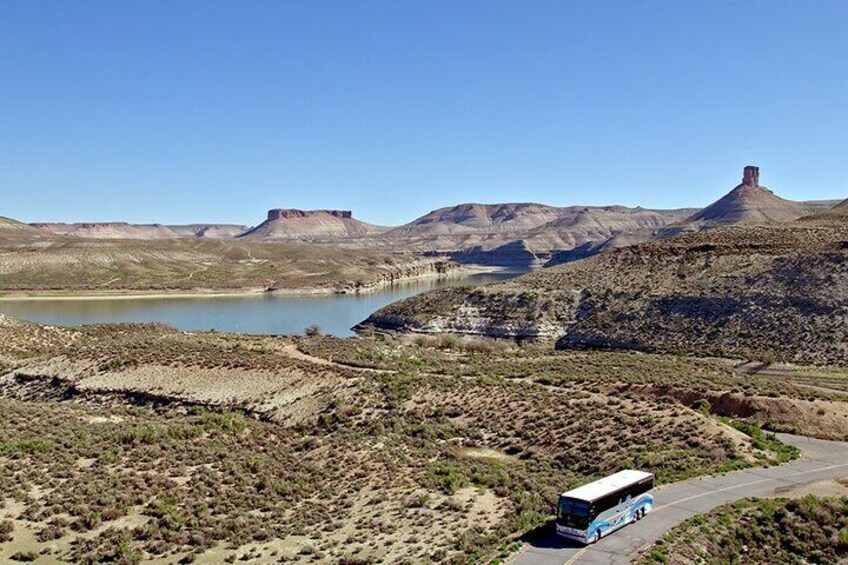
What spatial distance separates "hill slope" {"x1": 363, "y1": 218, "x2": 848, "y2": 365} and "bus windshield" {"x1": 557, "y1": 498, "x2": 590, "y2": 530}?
136 feet

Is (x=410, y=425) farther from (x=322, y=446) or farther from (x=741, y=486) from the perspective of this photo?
(x=741, y=486)

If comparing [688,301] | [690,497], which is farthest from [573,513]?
[688,301]

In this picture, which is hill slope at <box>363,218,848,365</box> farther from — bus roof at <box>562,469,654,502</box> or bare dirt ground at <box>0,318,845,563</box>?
bus roof at <box>562,469,654,502</box>

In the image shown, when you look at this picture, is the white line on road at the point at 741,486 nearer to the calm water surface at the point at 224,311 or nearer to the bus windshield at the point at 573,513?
the bus windshield at the point at 573,513

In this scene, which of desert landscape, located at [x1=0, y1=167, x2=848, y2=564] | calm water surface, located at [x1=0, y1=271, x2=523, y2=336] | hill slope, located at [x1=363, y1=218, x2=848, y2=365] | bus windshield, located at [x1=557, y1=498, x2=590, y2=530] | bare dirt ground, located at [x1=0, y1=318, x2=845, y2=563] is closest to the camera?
bus windshield, located at [x1=557, y1=498, x2=590, y2=530]

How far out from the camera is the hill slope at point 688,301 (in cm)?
5653

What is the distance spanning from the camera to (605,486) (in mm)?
18156

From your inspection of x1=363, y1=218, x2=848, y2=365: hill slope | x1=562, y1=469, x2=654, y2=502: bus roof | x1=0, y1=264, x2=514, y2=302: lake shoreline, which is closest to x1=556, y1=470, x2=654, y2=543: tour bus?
x1=562, y1=469, x2=654, y2=502: bus roof

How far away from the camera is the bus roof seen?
17398 millimetres

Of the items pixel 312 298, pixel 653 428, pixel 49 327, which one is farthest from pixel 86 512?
pixel 312 298

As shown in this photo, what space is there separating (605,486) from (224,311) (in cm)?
9979

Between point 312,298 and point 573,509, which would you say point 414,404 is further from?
point 312,298

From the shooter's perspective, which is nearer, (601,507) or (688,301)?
(601,507)

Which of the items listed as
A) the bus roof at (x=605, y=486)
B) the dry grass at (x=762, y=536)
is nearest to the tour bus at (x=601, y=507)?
the bus roof at (x=605, y=486)
